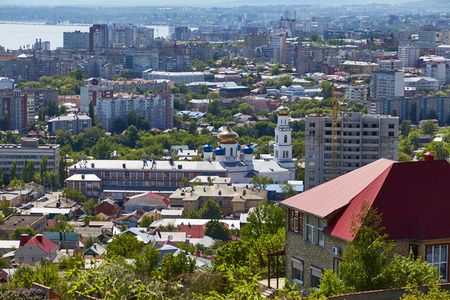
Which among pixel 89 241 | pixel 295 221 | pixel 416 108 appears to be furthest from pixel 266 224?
pixel 416 108

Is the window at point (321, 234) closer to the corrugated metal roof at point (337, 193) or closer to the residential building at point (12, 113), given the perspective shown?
the corrugated metal roof at point (337, 193)

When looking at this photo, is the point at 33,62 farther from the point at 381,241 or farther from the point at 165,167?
the point at 381,241

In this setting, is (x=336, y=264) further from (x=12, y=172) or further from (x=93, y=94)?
(x=93, y=94)

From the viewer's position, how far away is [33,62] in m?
125

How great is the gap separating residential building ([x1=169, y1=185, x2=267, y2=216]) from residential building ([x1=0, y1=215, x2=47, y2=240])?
689 centimetres

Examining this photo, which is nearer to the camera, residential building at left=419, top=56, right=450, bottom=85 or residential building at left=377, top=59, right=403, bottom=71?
residential building at left=419, top=56, right=450, bottom=85

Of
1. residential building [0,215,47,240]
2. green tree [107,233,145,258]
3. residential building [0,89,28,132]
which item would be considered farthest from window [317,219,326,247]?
residential building [0,89,28,132]

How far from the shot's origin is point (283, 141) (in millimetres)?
55500

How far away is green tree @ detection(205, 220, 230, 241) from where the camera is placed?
38.6 meters

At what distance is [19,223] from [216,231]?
26.4 ft

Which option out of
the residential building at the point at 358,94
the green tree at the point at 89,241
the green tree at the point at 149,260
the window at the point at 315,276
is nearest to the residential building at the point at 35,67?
the residential building at the point at 358,94

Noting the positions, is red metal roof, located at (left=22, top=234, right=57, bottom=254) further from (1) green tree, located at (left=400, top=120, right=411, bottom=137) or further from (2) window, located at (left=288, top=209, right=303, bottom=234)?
(1) green tree, located at (left=400, top=120, right=411, bottom=137)

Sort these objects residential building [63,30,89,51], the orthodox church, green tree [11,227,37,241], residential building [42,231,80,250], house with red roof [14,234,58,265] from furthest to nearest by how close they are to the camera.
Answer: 1. residential building [63,30,89,51]
2. the orthodox church
3. green tree [11,227,37,241]
4. residential building [42,231,80,250]
5. house with red roof [14,234,58,265]

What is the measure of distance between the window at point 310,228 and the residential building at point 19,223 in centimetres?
2646
